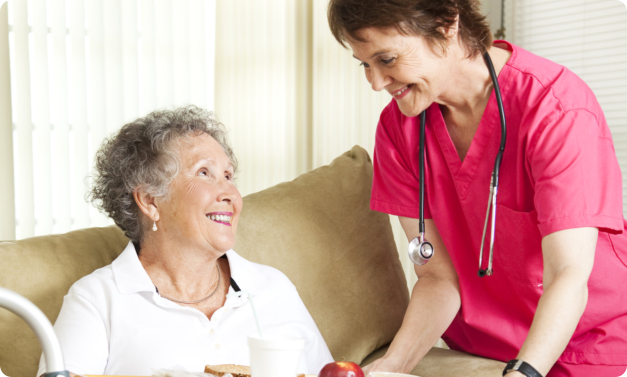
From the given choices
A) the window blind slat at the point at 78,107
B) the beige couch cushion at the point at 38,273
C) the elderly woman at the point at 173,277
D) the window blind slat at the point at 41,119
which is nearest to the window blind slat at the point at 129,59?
the window blind slat at the point at 78,107

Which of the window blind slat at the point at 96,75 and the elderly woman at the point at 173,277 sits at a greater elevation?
the window blind slat at the point at 96,75

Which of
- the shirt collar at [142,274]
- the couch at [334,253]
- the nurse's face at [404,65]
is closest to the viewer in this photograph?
the nurse's face at [404,65]

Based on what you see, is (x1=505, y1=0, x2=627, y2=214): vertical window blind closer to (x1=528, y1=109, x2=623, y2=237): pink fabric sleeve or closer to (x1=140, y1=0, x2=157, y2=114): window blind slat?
(x1=528, y1=109, x2=623, y2=237): pink fabric sleeve

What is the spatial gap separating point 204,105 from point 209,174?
3.76 feet

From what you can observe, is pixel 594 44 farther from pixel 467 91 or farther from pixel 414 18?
pixel 414 18

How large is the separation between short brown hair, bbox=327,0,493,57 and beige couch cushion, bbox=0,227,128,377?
0.88 m

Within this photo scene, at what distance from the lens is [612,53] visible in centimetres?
264

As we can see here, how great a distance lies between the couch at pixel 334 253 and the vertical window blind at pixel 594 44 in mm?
1425

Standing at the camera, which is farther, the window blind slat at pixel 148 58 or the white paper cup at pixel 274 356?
the window blind slat at pixel 148 58

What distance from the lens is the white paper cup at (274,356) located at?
76cm

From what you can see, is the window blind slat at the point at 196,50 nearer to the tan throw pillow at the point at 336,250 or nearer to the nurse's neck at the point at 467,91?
the tan throw pillow at the point at 336,250

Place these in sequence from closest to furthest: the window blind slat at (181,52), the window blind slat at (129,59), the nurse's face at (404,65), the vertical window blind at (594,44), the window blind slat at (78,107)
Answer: the nurse's face at (404,65)
the window blind slat at (78,107)
the window blind slat at (129,59)
the window blind slat at (181,52)
the vertical window blind at (594,44)

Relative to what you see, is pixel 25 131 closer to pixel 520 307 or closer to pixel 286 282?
pixel 286 282

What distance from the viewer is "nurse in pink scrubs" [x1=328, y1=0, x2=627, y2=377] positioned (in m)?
1.12
